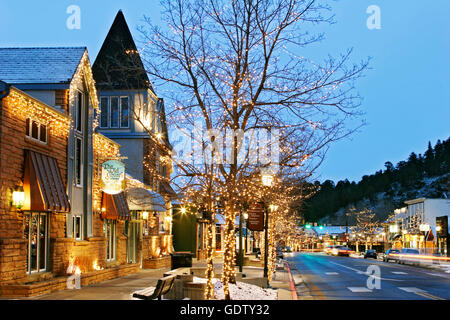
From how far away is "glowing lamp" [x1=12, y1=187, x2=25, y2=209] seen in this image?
15.9 m

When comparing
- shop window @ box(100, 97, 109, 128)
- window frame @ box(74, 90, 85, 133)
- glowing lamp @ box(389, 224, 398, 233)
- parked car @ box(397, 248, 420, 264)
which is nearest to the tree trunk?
window frame @ box(74, 90, 85, 133)

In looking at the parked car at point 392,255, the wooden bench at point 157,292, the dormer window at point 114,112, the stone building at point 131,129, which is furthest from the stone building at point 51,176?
the parked car at point 392,255

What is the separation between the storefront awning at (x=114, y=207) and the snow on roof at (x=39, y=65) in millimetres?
5770

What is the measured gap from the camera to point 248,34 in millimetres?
14094

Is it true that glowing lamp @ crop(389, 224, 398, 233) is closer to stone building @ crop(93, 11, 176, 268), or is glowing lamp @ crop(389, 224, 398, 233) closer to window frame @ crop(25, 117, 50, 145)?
stone building @ crop(93, 11, 176, 268)

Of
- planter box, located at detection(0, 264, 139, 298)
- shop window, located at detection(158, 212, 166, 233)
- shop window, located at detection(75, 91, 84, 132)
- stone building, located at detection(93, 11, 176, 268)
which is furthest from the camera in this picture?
shop window, located at detection(158, 212, 166, 233)

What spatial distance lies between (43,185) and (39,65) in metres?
5.43

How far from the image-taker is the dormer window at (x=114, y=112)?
1204 inches

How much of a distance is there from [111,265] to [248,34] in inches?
560

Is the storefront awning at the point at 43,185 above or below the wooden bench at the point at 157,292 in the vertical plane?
above

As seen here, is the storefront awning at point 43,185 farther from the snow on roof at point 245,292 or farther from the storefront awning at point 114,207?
the snow on roof at point 245,292

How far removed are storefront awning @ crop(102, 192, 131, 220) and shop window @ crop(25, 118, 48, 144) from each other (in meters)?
5.77

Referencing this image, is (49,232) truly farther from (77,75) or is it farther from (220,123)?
(220,123)
